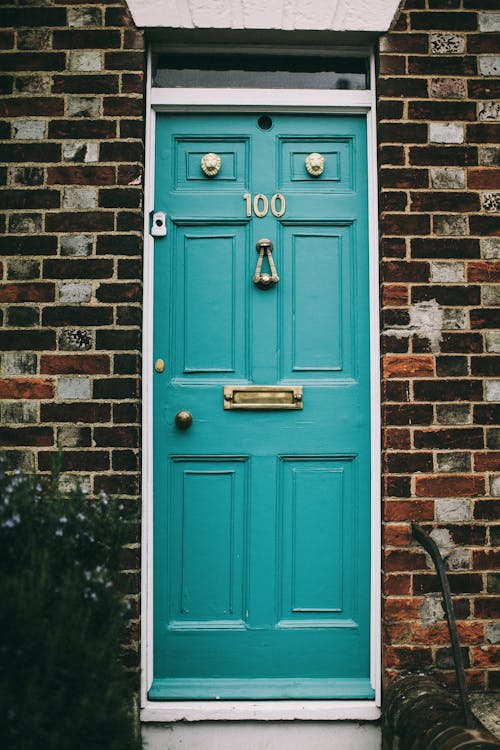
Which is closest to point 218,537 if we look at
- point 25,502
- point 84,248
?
point 25,502

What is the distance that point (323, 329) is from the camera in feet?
10.0

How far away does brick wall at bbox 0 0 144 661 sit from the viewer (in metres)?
2.84

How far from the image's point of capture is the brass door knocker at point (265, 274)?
3014mm

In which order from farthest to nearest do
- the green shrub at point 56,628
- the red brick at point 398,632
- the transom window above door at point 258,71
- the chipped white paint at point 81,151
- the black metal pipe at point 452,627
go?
the transom window above door at point 258,71, the chipped white paint at point 81,151, the red brick at point 398,632, the black metal pipe at point 452,627, the green shrub at point 56,628

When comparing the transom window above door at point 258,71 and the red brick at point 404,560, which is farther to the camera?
the transom window above door at point 258,71

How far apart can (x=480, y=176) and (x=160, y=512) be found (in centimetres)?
211

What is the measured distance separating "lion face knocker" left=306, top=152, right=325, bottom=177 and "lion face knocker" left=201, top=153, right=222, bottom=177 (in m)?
0.43

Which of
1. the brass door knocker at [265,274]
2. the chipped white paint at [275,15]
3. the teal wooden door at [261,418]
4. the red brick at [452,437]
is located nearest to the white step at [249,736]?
the teal wooden door at [261,418]

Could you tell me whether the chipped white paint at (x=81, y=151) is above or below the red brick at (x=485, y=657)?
above

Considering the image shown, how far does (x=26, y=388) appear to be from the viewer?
285 cm

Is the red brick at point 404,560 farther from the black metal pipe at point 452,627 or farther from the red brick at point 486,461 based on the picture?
the red brick at point 486,461

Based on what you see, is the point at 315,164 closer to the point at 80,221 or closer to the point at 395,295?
the point at 395,295

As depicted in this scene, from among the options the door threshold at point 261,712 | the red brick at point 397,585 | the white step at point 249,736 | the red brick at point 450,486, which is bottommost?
the white step at point 249,736

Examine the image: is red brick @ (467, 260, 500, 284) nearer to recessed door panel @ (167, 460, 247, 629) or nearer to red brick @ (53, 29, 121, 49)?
recessed door panel @ (167, 460, 247, 629)
